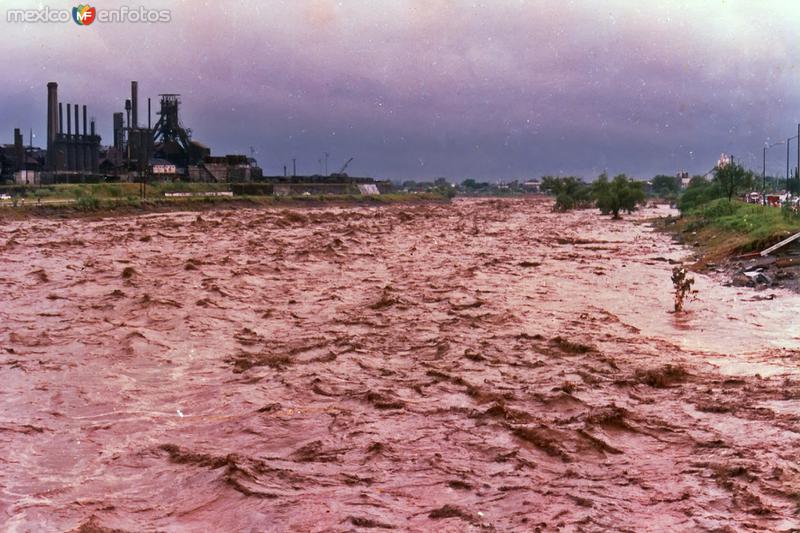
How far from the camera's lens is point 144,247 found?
32938 millimetres

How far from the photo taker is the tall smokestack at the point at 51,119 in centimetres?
8044

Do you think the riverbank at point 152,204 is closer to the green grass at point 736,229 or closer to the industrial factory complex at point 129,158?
the industrial factory complex at point 129,158

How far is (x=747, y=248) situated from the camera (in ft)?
85.9

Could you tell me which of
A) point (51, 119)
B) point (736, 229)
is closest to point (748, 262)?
point (736, 229)

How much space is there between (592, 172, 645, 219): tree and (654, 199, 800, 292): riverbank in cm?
2771

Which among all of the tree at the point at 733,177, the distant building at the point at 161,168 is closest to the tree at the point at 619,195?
the tree at the point at 733,177

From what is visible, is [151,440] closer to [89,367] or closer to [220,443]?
[220,443]

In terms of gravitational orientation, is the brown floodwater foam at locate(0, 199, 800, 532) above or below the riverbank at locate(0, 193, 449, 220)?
below

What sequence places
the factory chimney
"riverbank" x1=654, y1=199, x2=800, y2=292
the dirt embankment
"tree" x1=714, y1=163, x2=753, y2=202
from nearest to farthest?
the dirt embankment < "riverbank" x1=654, y1=199, x2=800, y2=292 < "tree" x1=714, y1=163, x2=753, y2=202 < the factory chimney

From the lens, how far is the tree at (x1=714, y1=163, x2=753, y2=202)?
52438mm

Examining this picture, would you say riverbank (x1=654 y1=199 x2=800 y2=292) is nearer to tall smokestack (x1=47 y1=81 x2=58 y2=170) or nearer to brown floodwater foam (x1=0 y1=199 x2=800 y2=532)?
brown floodwater foam (x1=0 y1=199 x2=800 y2=532)

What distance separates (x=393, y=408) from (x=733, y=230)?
27.4m

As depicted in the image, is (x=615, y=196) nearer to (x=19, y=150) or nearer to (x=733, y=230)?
(x=733, y=230)

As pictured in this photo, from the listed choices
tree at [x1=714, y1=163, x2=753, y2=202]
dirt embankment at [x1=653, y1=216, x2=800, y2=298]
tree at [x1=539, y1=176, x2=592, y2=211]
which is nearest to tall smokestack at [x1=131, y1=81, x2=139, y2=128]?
tree at [x1=539, y1=176, x2=592, y2=211]
